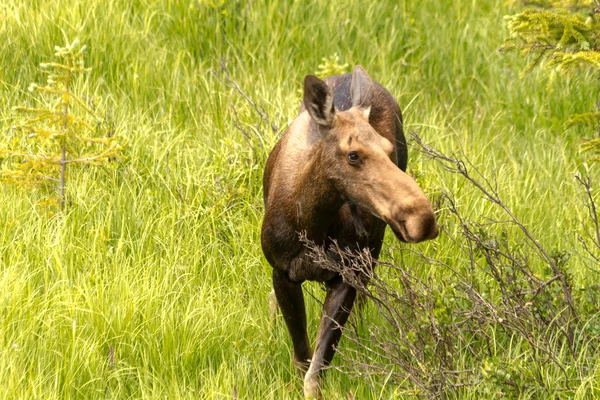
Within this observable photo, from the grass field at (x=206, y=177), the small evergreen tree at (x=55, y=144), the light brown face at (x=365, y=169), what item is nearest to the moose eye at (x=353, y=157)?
the light brown face at (x=365, y=169)

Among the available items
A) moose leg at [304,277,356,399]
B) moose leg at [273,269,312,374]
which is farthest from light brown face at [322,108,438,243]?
moose leg at [273,269,312,374]

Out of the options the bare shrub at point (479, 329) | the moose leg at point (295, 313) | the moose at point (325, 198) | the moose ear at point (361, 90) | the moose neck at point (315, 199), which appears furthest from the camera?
the moose leg at point (295, 313)

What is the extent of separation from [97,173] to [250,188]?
3.48 feet

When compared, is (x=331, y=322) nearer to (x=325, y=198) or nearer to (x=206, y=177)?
(x=325, y=198)

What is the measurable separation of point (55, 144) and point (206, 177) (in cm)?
104

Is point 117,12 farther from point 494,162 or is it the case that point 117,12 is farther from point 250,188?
point 494,162

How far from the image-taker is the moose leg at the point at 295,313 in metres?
5.25

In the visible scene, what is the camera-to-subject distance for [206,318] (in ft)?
17.7

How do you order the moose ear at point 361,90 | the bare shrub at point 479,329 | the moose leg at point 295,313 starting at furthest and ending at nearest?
the moose leg at point 295,313 → the moose ear at point 361,90 → the bare shrub at point 479,329

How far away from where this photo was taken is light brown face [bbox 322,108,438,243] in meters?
4.03

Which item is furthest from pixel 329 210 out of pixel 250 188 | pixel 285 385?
pixel 250 188

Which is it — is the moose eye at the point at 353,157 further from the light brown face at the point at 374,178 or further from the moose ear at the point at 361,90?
the moose ear at the point at 361,90

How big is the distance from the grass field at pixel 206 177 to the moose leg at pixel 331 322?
0.39ft

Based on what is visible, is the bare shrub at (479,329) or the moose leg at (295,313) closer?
the bare shrub at (479,329)
